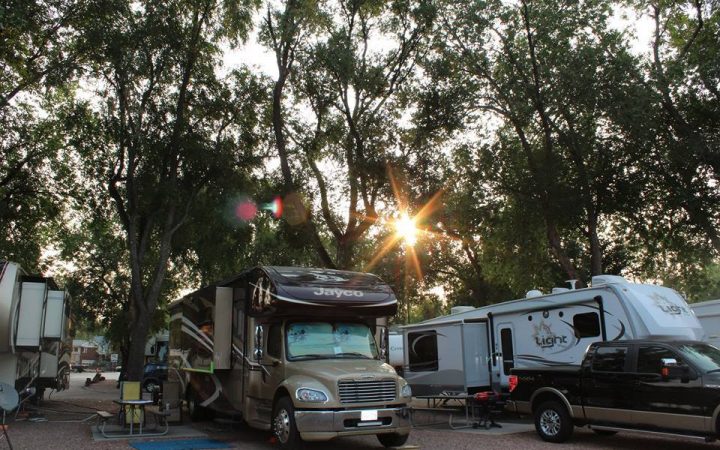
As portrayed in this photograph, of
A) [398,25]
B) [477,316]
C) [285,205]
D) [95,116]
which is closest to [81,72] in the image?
[95,116]

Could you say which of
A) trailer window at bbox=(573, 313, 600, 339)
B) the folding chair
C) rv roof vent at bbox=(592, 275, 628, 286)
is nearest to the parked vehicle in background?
the folding chair

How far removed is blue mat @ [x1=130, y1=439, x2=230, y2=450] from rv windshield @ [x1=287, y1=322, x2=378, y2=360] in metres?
2.11

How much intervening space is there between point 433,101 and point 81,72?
423 inches

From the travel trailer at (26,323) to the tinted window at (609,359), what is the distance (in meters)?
10.9

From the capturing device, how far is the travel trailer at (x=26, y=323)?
1133cm

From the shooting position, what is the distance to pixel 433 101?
1848 centimetres

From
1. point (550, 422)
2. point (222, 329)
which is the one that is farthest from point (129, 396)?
point (550, 422)

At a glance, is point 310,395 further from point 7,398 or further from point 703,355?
point 703,355

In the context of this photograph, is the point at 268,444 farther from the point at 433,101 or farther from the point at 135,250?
the point at 433,101

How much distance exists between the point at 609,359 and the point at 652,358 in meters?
0.74

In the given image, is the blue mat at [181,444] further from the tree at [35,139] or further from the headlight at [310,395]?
the tree at [35,139]

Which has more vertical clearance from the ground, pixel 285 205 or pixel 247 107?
pixel 247 107

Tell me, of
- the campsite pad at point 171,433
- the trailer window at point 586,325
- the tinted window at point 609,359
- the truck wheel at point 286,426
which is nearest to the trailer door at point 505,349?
the trailer window at point 586,325

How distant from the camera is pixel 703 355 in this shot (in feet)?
28.9
